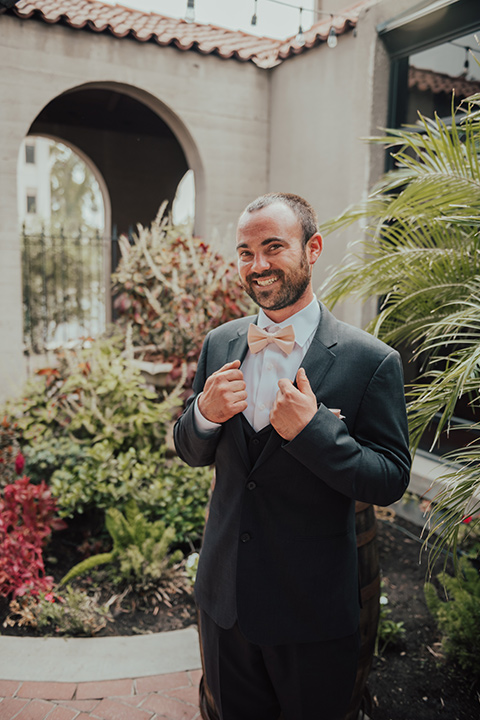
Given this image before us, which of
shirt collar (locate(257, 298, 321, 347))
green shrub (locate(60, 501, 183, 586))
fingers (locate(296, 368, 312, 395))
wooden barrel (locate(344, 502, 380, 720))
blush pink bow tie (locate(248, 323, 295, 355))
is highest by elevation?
shirt collar (locate(257, 298, 321, 347))

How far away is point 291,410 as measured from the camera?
1588 mm

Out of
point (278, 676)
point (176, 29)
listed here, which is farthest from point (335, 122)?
point (278, 676)

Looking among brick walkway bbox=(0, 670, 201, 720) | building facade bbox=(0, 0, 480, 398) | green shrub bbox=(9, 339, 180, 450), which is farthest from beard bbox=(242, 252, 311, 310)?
building facade bbox=(0, 0, 480, 398)

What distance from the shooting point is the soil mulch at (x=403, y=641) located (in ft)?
9.34

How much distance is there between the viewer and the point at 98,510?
14.5ft

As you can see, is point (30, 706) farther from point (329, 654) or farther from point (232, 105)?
point (232, 105)

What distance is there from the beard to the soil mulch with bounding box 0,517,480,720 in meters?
1.91

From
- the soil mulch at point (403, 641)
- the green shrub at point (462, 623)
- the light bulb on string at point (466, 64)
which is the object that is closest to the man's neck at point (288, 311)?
the green shrub at point (462, 623)

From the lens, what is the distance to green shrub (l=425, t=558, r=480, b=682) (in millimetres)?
2908

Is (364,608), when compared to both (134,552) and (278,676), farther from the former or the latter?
(134,552)

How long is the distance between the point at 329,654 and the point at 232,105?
21.6 feet

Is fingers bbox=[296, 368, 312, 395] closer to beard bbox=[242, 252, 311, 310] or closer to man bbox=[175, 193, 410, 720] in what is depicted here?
man bbox=[175, 193, 410, 720]

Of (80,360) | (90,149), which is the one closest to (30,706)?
(80,360)

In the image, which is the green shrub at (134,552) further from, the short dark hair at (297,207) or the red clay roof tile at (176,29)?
the red clay roof tile at (176,29)
